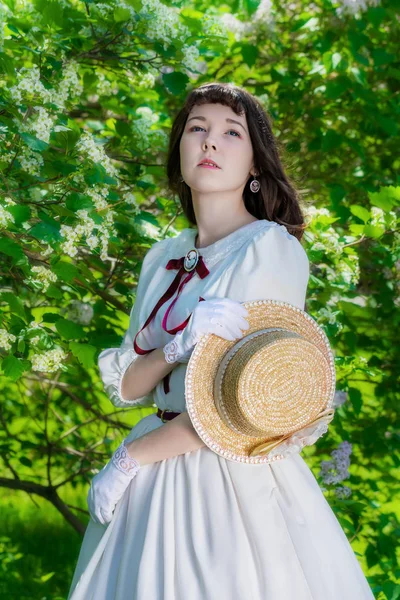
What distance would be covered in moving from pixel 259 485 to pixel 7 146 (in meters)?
1.11

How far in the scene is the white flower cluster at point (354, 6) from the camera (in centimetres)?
324

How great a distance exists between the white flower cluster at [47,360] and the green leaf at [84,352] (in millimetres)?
71

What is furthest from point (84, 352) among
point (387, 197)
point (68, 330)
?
point (387, 197)

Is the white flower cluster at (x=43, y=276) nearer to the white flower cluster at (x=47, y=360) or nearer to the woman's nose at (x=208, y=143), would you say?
the white flower cluster at (x=47, y=360)

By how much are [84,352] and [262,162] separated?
2.22ft

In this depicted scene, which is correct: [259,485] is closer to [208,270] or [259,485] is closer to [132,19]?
[208,270]

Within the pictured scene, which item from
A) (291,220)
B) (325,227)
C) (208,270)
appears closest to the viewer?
(208,270)

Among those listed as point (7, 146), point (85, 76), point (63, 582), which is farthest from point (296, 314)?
point (63, 582)

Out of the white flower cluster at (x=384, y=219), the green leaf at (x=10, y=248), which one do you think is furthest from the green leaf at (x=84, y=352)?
the white flower cluster at (x=384, y=219)

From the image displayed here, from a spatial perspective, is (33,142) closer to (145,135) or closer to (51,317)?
(51,317)

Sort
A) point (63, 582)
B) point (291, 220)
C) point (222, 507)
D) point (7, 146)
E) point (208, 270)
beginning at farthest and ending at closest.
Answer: point (63, 582) < point (7, 146) < point (291, 220) < point (208, 270) < point (222, 507)

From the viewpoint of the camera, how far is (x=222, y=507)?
66.7 inches

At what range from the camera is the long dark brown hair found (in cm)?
198

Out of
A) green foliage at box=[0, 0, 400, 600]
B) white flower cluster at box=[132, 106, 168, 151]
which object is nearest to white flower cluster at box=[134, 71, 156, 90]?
green foliage at box=[0, 0, 400, 600]
